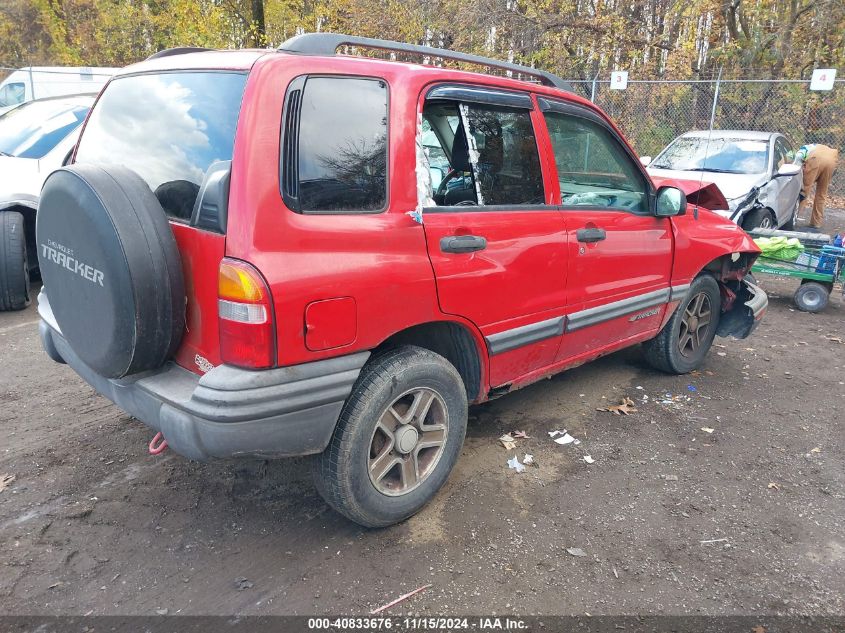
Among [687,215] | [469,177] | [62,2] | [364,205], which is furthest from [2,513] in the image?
[62,2]

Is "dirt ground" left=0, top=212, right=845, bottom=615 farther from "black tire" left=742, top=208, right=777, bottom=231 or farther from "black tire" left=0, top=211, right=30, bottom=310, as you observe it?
"black tire" left=742, top=208, right=777, bottom=231

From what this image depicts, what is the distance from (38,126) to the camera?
275 inches

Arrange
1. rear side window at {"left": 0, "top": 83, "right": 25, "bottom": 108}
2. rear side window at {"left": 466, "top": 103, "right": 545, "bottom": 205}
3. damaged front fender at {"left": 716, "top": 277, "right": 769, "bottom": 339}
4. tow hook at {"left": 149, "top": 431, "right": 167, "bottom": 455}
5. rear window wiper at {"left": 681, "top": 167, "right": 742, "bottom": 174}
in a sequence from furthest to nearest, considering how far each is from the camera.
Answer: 1. rear side window at {"left": 0, "top": 83, "right": 25, "bottom": 108}
2. rear window wiper at {"left": 681, "top": 167, "right": 742, "bottom": 174}
3. damaged front fender at {"left": 716, "top": 277, "right": 769, "bottom": 339}
4. rear side window at {"left": 466, "top": 103, "right": 545, "bottom": 205}
5. tow hook at {"left": 149, "top": 431, "right": 167, "bottom": 455}

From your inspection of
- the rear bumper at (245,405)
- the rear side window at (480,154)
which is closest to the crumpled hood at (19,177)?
the rear bumper at (245,405)

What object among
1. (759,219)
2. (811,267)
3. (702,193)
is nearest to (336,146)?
(702,193)

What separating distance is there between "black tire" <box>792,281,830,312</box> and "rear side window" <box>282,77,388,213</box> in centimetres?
624

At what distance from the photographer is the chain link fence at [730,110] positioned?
15164mm

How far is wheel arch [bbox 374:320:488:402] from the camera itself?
306cm

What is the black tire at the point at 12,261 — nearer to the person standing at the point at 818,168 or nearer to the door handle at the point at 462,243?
the door handle at the point at 462,243

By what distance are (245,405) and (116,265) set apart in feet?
2.32

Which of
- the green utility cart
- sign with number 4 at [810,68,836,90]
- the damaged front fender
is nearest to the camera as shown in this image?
the damaged front fender

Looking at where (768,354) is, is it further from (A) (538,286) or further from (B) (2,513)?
(B) (2,513)

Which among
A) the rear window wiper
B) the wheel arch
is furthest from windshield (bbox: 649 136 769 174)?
the wheel arch

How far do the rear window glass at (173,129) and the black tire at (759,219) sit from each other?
830 centimetres
